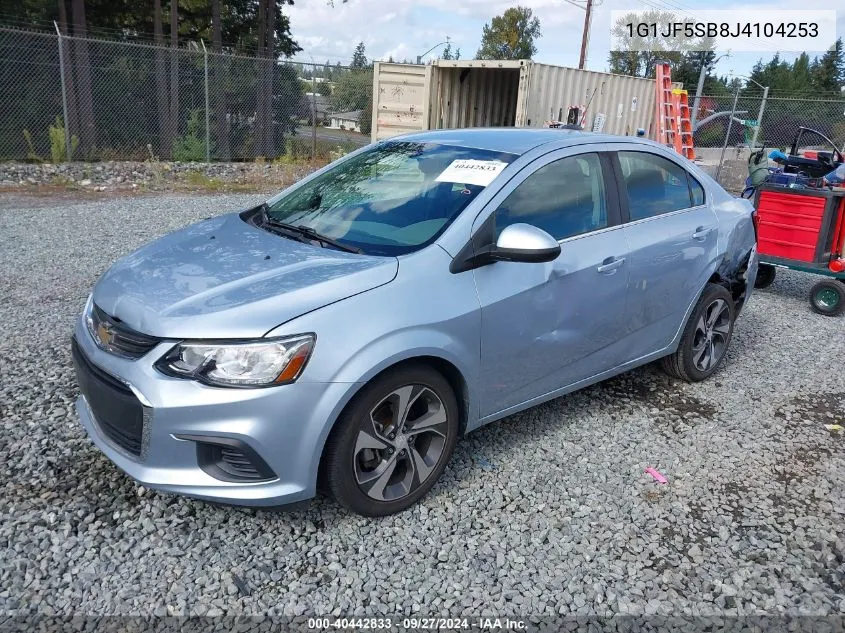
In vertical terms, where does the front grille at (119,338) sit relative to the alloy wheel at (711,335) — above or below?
above

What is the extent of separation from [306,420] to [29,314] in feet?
12.6

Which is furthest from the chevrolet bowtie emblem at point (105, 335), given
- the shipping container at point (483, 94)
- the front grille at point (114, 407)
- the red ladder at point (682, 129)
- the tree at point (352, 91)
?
the tree at point (352, 91)

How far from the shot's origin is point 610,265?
387cm

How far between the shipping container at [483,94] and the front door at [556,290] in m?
8.79

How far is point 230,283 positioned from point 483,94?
11.7m

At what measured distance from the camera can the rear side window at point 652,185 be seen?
423 centimetres

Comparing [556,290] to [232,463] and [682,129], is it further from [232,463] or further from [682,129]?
[682,129]

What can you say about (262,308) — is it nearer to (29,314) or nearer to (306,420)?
(306,420)

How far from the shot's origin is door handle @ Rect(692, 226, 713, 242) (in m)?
4.51

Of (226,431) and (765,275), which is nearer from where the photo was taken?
(226,431)

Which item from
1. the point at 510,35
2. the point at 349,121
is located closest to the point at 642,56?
the point at 510,35

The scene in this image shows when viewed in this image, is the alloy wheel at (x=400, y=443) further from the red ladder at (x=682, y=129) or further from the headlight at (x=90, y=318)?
the red ladder at (x=682, y=129)

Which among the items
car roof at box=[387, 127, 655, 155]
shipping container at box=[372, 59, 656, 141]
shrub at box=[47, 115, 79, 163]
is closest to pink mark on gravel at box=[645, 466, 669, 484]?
car roof at box=[387, 127, 655, 155]

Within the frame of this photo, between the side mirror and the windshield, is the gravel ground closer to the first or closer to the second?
the side mirror
